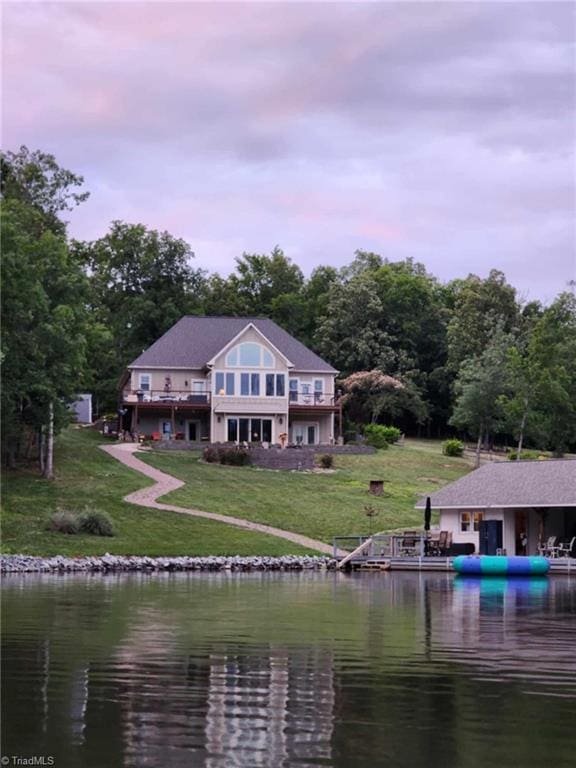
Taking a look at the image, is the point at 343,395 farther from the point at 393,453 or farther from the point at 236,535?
the point at 236,535

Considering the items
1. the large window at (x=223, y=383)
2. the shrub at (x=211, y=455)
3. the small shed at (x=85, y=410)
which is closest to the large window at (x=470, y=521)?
the shrub at (x=211, y=455)

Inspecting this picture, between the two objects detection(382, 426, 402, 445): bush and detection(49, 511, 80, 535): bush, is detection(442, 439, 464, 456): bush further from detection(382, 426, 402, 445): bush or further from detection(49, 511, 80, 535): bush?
detection(49, 511, 80, 535): bush

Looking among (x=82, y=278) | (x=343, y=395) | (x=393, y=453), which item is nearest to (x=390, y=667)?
(x=82, y=278)

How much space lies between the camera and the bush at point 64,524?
160 feet

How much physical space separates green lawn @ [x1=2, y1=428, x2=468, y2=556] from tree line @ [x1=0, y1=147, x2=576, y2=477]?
3.14m

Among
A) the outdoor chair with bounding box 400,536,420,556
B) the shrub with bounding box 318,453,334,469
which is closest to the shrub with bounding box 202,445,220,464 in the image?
the shrub with bounding box 318,453,334,469

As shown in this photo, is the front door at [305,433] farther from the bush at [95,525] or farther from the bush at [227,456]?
the bush at [95,525]

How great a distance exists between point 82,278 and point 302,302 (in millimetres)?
45871

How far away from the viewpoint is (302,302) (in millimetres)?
103438

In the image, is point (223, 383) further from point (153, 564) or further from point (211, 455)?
point (153, 564)

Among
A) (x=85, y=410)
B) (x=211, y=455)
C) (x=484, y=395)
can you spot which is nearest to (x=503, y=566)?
(x=211, y=455)

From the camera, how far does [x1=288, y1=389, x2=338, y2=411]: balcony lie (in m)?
79.1

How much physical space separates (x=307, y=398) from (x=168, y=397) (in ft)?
29.9

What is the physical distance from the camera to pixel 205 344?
82562mm
